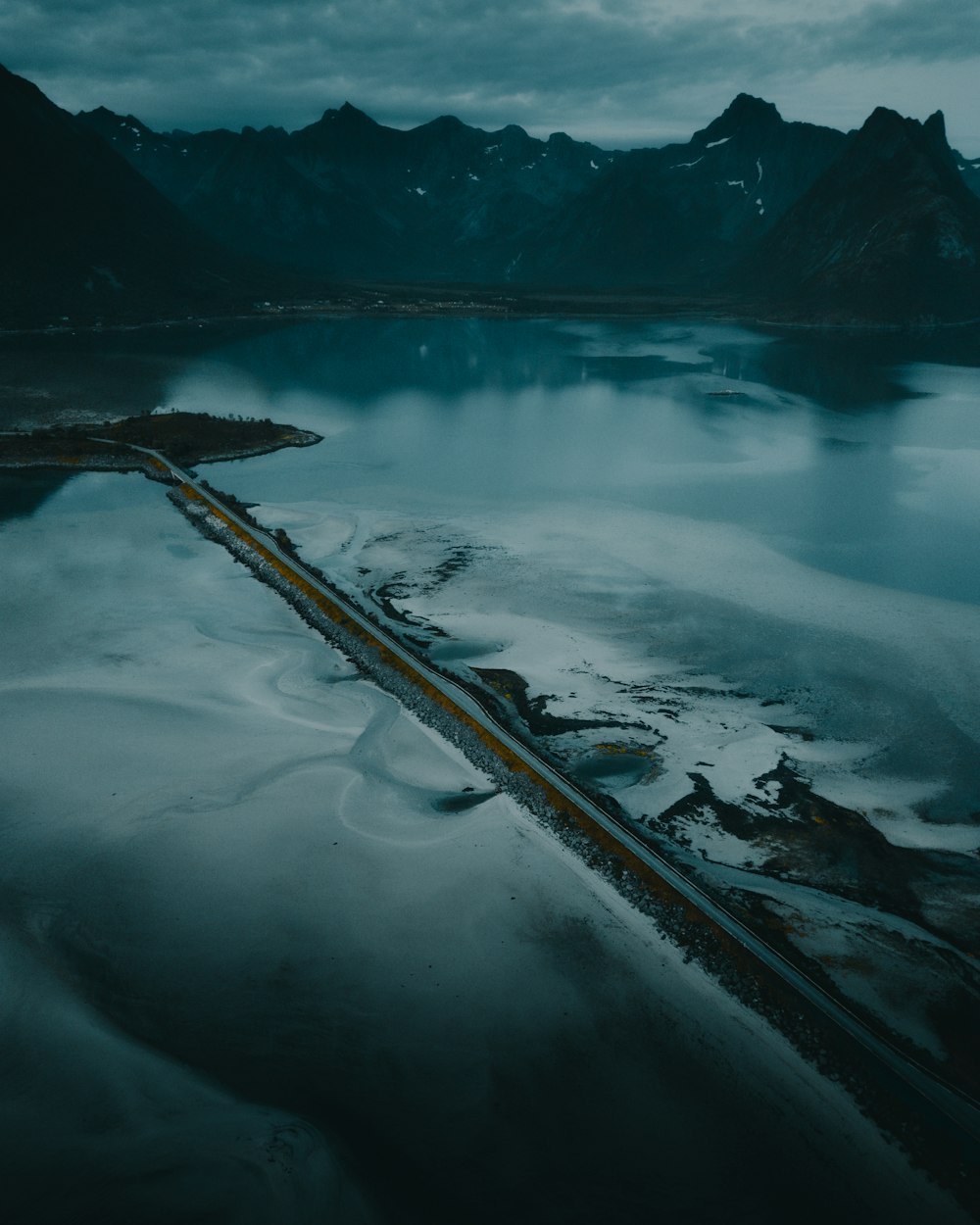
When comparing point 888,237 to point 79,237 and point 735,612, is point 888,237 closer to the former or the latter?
point 79,237

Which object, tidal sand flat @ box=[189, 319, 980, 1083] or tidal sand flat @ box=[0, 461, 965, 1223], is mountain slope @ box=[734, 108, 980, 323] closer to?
tidal sand flat @ box=[189, 319, 980, 1083]

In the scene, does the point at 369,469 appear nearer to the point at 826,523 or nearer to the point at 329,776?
the point at 826,523

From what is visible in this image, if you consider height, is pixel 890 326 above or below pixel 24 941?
above

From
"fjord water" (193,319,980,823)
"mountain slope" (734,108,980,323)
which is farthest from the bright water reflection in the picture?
"mountain slope" (734,108,980,323)

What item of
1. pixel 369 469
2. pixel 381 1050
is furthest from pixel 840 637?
pixel 369 469

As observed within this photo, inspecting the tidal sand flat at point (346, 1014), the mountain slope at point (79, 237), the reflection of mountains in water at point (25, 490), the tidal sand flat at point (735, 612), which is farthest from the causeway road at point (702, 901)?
the mountain slope at point (79, 237)

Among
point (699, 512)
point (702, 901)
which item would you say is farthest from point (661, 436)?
point (702, 901)
